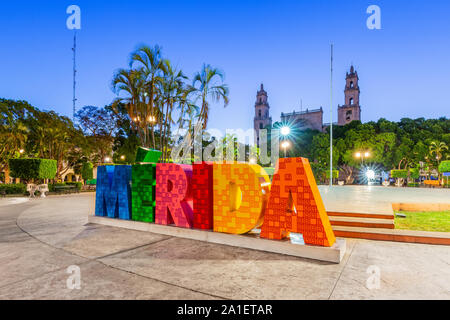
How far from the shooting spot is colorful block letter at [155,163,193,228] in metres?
5.73

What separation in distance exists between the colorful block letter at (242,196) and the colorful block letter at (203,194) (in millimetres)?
182

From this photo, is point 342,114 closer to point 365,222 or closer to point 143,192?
point 365,222

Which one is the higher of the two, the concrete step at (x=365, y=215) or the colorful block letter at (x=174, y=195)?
the colorful block letter at (x=174, y=195)

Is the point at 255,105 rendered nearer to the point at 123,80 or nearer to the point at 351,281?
the point at 123,80

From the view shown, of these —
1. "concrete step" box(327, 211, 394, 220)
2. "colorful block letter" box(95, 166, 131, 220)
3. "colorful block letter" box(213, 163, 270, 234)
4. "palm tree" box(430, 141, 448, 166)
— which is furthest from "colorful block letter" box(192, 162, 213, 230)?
"palm tree" box(430, 141, 448, 166)

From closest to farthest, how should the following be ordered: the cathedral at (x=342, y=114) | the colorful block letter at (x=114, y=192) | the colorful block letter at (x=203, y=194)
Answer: the colorful block letter at (x=203, y=194), the colorful block letter at (x=114, y=192), the cathedral at (x=342, y=114)

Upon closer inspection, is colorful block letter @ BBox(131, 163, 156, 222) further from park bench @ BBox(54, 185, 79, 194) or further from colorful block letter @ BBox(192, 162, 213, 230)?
park bench @ BBox(54, 185, 79, 194)

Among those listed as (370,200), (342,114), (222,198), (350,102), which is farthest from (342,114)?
(222,198)

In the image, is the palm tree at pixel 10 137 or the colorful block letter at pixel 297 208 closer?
the colorful block letter at pixel 297 208

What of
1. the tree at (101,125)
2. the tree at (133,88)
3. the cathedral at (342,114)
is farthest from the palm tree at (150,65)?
the cathedral at (342,114)

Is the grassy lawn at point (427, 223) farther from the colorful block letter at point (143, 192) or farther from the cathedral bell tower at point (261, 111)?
the cathedral bell tower at point (261, 111)

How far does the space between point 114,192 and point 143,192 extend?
1.17m

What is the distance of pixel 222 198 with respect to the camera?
5211 mm

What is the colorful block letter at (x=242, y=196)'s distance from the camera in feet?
15.8
